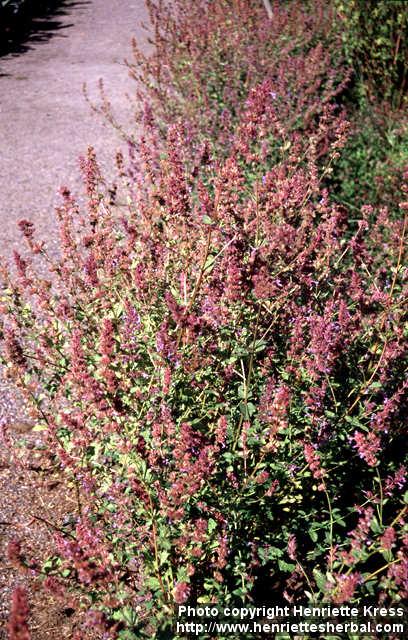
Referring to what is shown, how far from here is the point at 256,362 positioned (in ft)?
8.81

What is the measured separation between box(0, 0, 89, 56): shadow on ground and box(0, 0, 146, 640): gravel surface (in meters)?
0.08

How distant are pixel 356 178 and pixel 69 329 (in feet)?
13.5

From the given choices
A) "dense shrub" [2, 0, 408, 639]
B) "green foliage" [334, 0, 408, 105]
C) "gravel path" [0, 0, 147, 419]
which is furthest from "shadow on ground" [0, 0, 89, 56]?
"dense shrub" [2, 0, 408, 639]

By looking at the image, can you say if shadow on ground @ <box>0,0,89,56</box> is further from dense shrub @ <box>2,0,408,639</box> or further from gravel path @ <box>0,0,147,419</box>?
dense shrub @ <box>2,0,408,639</box>

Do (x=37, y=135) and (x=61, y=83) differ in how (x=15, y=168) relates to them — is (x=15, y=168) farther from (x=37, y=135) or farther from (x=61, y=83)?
(x=61, y=83)

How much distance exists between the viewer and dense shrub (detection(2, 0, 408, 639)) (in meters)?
1.96

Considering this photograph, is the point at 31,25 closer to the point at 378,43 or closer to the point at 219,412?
the point at 378,43

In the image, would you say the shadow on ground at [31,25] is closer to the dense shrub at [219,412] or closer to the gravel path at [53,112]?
the gravel path at [53,112]

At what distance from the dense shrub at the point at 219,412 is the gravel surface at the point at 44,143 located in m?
0.37

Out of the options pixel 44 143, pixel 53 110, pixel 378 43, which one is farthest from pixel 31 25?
pixel 378 43

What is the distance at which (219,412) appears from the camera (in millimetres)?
2543

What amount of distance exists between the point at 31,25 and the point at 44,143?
6.74 m

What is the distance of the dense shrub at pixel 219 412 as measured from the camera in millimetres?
1964

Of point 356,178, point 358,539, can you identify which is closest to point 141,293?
point 358,539
